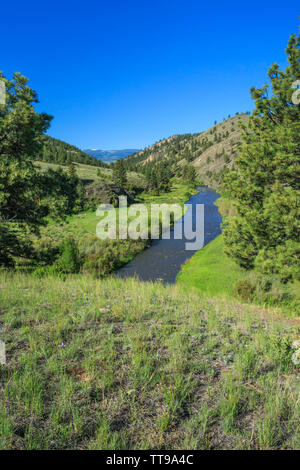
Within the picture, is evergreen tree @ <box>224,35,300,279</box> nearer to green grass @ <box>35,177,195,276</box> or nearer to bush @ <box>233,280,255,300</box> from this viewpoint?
bush @ <box>233,280,255,300</box>

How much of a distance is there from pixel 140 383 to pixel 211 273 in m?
24.9

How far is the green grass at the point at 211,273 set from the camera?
939 inches

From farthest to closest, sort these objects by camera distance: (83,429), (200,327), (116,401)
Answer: (200,327), (116,401), (83,429)

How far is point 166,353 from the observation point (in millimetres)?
4516

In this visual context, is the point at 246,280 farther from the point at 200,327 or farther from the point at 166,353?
the point at 166,353

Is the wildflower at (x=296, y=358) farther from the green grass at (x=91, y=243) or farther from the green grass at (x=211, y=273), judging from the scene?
the green grass at (x=91, y=243)

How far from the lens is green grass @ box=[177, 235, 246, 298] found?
23.8 meters

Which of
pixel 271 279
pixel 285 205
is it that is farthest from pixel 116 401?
pixel 271 279

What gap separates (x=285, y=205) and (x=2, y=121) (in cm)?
1556

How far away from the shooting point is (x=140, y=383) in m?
3.63

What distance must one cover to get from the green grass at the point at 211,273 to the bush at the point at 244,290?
2.00ft

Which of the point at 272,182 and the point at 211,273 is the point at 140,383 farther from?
the point at 211,273

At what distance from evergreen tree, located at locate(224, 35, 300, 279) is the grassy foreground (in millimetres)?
8803

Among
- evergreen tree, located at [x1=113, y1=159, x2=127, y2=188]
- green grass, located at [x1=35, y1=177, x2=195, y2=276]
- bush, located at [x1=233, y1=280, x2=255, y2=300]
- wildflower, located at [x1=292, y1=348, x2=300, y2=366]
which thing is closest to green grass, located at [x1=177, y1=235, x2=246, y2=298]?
bush, located at [x1=233, y1=280, x2=255, y2=300]
